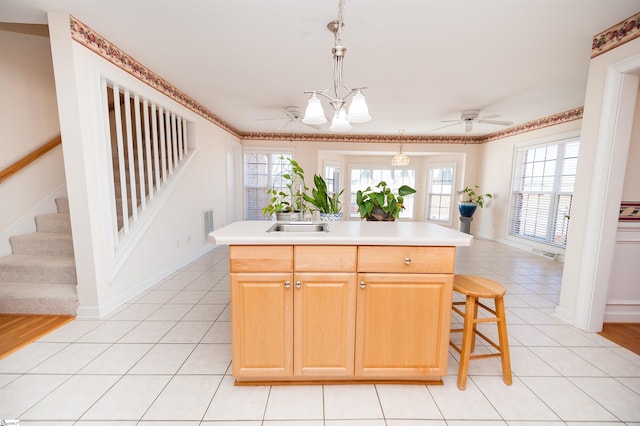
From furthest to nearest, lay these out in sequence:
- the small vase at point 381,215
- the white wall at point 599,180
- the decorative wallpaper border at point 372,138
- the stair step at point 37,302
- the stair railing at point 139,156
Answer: the decorative wallpaper border at point 372,138 → the stair railing at point 139,156 → the small vase at point 381,215 → the stair step at point 37,302 → the white wall at point 599,180

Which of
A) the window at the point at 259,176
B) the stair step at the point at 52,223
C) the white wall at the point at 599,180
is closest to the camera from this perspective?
the white wall at the point at 599,180

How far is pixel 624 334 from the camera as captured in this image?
7.23 ft

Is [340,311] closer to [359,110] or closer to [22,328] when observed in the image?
[359,110]

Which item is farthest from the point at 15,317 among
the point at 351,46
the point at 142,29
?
the point at 351,46

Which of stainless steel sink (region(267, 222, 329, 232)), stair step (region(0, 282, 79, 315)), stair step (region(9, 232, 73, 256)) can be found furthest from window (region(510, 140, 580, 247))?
stair step (region(9, 232, 73, 256))

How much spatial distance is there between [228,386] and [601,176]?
3.23m

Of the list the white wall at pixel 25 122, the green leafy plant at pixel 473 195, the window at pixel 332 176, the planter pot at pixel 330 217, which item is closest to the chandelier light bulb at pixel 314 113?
the planter pot at pixel 330 217

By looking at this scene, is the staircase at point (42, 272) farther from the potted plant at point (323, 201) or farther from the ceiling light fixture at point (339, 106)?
the ceiling light fixture at point (339, 106)

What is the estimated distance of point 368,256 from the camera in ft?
4.83

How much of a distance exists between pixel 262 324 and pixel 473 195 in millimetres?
6490

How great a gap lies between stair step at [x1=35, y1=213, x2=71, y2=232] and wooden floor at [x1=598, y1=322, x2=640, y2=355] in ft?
17.6

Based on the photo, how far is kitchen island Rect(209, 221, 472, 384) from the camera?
4.76ft

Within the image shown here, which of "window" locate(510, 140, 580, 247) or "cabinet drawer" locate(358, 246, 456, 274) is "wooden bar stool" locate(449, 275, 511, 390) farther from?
"window" locate(510, 140, 580, 247)

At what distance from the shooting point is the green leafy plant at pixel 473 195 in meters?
6.07
